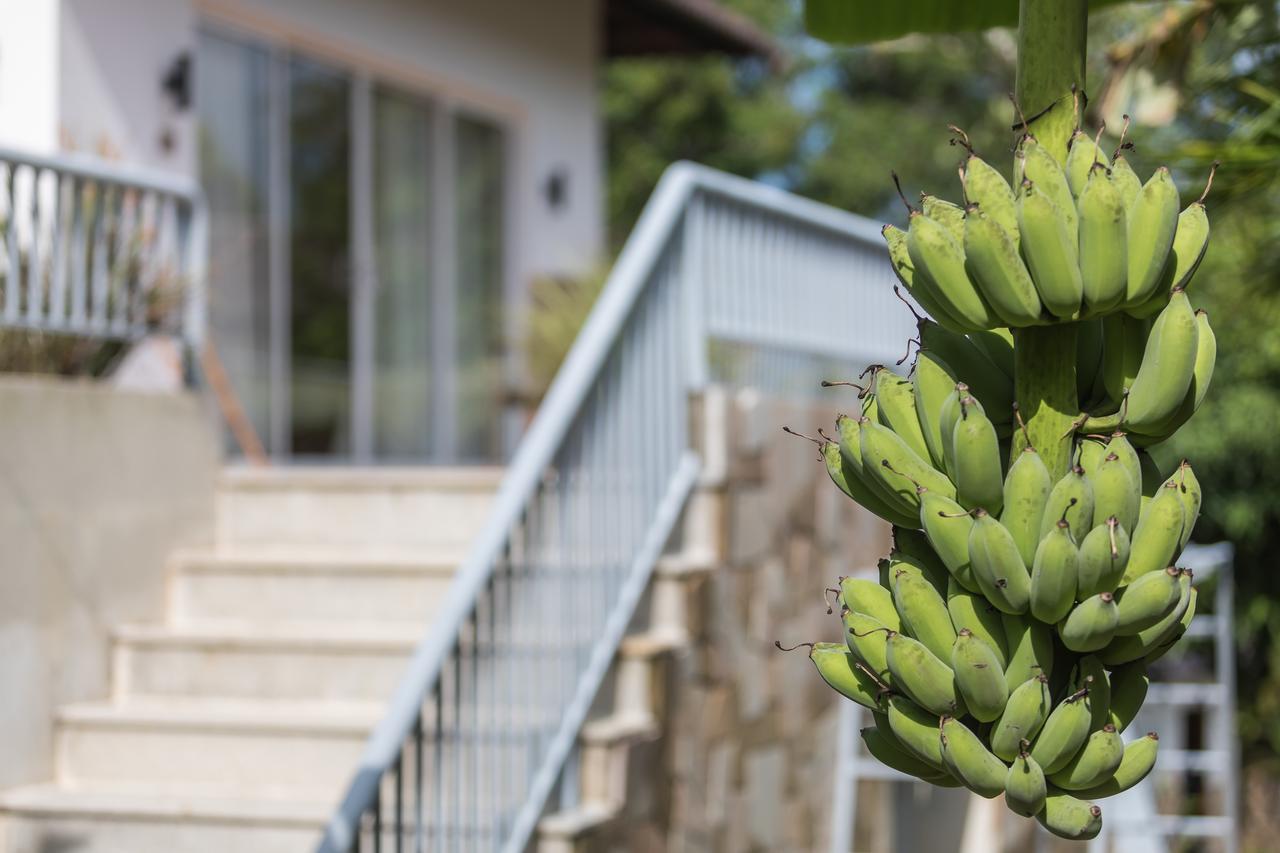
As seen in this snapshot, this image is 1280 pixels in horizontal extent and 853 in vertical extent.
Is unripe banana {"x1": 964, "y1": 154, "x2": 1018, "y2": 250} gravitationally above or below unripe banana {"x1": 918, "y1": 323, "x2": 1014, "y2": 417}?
above

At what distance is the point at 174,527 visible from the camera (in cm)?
605

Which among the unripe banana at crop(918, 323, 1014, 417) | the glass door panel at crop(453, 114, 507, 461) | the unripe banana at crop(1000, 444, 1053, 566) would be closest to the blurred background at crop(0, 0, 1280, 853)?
the glass door panel at crop(453, 114, 507, 461)

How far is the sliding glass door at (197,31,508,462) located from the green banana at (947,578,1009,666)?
647 centimetres

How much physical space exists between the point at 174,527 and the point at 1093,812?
4723 millimetres

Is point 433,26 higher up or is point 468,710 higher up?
Answer: point 433,26

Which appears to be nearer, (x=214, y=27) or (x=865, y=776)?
(x=865, y=776)

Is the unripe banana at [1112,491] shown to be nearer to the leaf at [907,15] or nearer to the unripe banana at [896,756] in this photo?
the unripe banana at [896,756]

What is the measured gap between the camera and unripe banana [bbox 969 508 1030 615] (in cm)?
196

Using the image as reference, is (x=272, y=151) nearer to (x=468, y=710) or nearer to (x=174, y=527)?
(x=174, y=527)

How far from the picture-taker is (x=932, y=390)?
6.96 ft

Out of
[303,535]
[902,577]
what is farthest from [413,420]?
[902,577]

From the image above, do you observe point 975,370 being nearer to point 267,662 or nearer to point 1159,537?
point 1159,537

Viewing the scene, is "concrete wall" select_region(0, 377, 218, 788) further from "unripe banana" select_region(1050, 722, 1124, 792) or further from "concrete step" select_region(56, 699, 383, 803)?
A: "unripe banana" select_region(1050, 722, 1124, 792)

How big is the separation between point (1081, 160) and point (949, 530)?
20.7 inches
